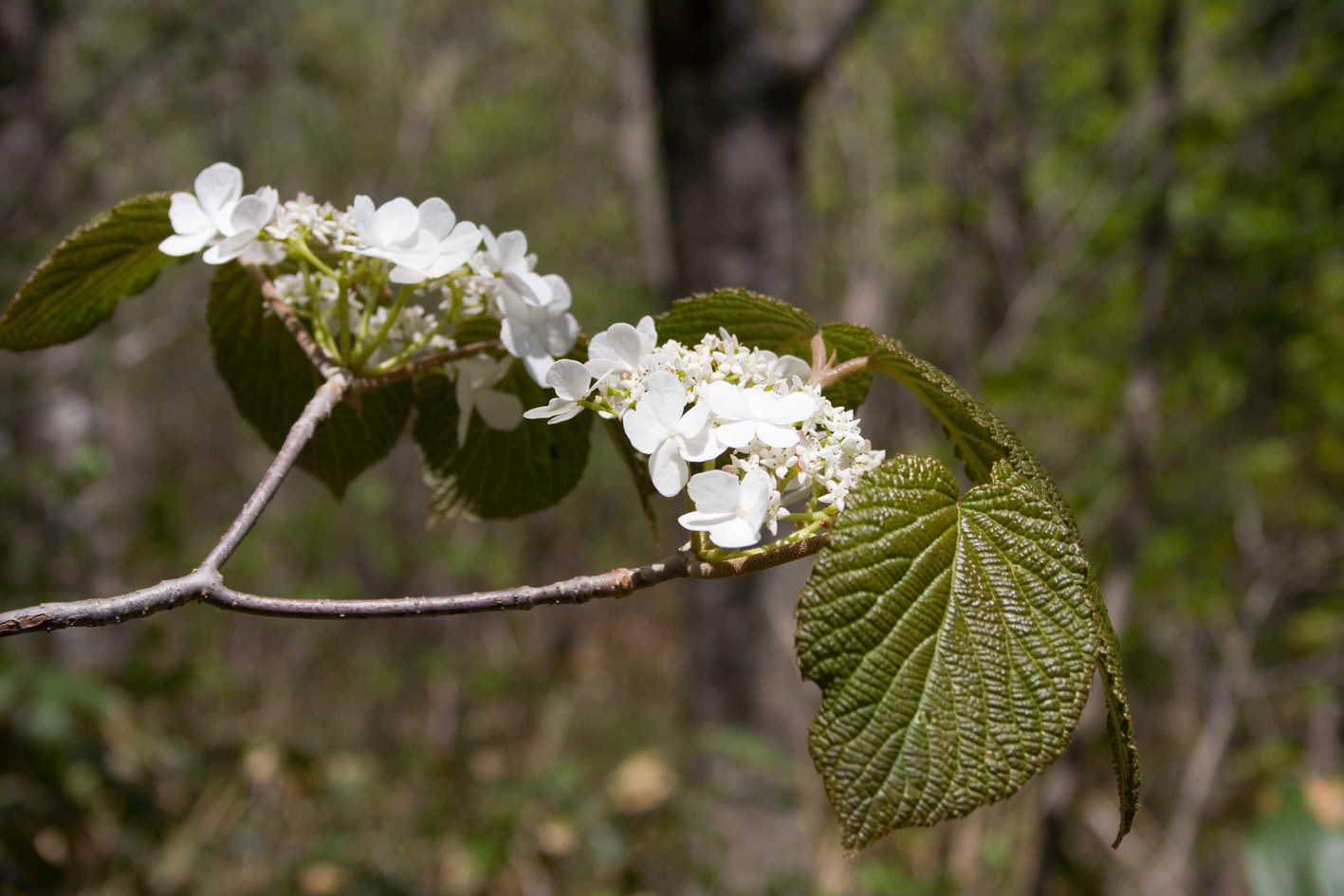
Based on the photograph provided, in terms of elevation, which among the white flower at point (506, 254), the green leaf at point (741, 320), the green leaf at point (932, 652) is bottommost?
the green leaf at point (932, 652)

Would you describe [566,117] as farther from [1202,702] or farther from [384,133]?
[1202,702]

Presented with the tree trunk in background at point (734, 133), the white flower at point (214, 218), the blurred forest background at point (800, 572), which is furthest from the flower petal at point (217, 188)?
the tree trunk in background at point (734, 133)

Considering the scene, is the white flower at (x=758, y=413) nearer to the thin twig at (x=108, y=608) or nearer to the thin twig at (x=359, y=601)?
the thin twig at (x=359, y=601)

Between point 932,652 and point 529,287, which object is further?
point 529,287

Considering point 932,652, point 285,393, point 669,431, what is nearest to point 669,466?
point 669,431

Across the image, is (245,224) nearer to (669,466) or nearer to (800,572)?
(669,466)

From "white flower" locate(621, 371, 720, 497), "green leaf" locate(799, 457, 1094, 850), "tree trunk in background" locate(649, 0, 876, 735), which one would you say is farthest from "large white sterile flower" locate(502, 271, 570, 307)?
"tree trunk in background" locate(649, 0, 876, 735)

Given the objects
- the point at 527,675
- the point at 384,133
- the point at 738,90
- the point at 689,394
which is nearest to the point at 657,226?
the point at 738,90
